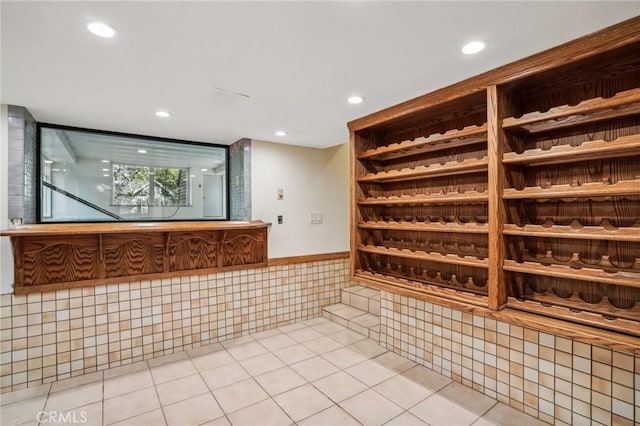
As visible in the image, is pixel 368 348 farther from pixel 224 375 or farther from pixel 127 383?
pixel 127 383

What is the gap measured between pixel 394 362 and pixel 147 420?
1.91m

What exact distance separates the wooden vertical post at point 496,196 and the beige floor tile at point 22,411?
10.1 feet

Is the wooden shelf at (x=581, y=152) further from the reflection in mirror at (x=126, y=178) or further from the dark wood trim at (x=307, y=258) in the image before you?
the reflection in mirror at (x=126, y=178)

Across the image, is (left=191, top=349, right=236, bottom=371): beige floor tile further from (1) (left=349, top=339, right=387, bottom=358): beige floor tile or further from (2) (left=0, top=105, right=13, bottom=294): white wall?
(2) (left=0, top=105, right=13, bottom=294): white wall

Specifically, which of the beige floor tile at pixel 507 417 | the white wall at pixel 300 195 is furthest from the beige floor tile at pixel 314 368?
the white wall at pixel 300 195

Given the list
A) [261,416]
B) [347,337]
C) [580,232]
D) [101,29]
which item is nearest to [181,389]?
[261,416]

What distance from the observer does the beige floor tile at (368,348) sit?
294cm

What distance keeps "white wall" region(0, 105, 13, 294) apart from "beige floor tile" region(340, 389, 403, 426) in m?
2.65

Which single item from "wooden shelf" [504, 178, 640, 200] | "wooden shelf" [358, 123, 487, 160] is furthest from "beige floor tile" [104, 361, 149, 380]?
"wooden shelf" [504, 178, 640, 200]

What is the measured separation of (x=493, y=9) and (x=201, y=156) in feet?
10.4

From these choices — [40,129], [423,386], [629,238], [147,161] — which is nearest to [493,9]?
[629,238]

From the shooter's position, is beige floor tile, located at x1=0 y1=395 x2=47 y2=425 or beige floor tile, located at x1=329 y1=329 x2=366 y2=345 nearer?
beige floor tile, located at x1=0 y1=395 x2=47 y2=425

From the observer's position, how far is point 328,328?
3590mm

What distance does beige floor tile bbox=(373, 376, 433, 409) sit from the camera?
2221mm
